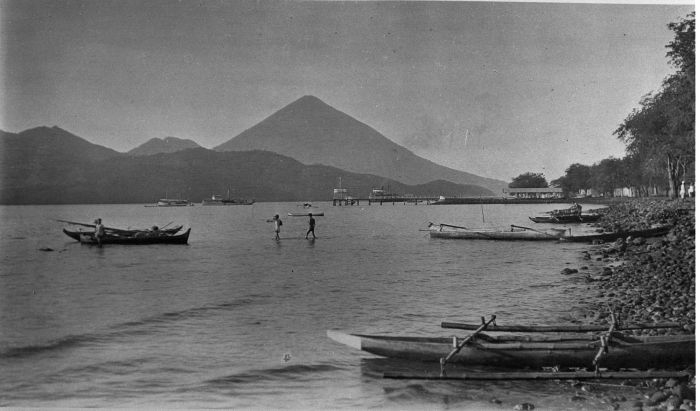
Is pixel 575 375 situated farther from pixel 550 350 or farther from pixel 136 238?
pixel 136 238

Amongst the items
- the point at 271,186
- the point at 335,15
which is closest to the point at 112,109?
the point at 335,15

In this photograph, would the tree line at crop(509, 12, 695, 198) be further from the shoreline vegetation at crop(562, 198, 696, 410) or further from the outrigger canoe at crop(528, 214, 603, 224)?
the outrigger canoe at crop(528, 214, 603, 224)

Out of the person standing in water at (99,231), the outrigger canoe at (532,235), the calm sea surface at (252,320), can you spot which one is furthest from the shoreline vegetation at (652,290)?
the person standing in water at (99,231)

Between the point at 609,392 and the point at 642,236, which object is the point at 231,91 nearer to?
the point at 609,392

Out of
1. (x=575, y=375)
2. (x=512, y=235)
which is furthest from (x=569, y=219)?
(x=575, y=375)

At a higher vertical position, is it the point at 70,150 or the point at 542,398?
the point at 70,150

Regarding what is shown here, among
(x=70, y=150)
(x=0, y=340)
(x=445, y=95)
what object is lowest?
(x=0, y=340)

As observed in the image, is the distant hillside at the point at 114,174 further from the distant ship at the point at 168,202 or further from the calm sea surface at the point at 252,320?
the calm sea surface at the point at 252,320
